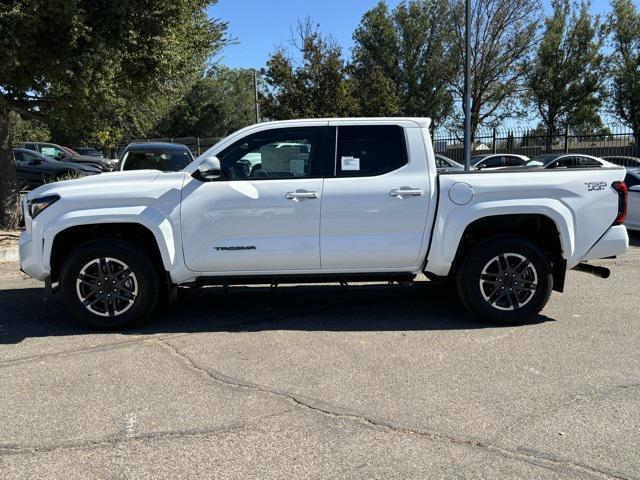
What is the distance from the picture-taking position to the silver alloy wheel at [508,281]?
5578 millimetres

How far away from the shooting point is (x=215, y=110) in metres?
57.9

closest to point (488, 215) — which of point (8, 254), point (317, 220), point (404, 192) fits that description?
point (404, 192)

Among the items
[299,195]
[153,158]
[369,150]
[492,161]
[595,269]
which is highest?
[492,161]

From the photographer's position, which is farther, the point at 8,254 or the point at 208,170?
the point at 8,254

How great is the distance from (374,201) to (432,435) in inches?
96.1

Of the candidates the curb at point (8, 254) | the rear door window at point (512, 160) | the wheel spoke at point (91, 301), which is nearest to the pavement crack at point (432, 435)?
the wheel spoke at point (91, 301)

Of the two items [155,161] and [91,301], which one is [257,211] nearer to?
[91,301]

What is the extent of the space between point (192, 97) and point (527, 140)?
120ft

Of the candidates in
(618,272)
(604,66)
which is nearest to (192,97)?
(604,66)

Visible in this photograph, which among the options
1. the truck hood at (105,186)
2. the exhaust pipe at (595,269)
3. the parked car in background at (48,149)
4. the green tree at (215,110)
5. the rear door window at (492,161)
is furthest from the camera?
the green tree at (215,110)

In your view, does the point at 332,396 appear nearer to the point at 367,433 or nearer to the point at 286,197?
the point at 367,433

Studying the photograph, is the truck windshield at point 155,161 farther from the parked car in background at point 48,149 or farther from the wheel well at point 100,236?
the parked car in background at point 48,149

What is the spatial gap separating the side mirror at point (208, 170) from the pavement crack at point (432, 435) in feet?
5.90

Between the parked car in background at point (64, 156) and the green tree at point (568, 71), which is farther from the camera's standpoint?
the green tree at point (568, 71)
